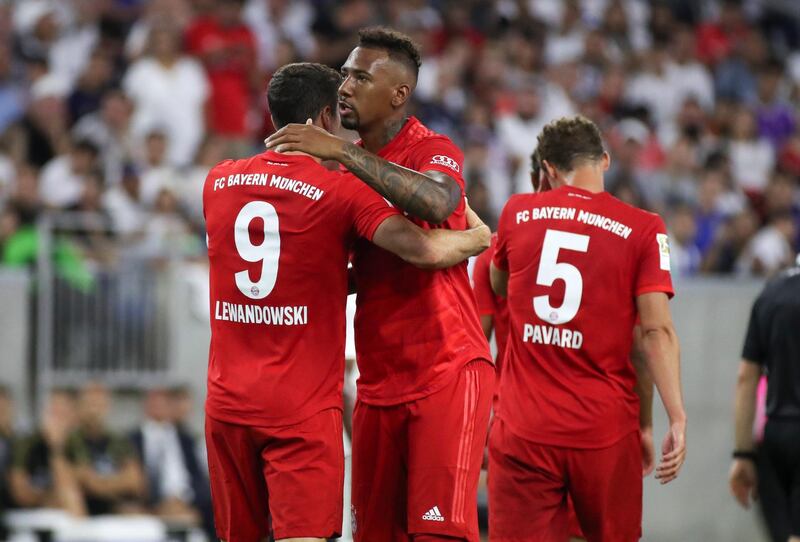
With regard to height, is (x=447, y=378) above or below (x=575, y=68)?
below

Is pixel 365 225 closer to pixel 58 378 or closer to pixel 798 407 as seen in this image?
pixel 798 407

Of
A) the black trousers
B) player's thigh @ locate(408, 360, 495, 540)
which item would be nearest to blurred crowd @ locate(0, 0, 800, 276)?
the black trousers

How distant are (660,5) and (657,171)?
4723 mm

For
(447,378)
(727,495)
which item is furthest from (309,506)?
(727,495)

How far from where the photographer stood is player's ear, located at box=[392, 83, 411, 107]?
5.82 metres

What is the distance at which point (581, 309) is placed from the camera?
245 inches

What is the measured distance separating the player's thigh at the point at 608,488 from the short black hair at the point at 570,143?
1.31m

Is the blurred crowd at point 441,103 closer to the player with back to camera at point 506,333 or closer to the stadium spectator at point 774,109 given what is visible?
the stadium spectator at point 774,109

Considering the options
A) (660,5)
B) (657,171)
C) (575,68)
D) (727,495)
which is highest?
(660,5)

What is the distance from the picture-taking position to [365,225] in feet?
17.7

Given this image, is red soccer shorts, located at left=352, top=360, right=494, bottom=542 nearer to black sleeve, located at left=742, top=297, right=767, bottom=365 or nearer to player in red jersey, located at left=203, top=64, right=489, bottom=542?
player in red jersey, located at left=203, top=64, right=489, bottom=542

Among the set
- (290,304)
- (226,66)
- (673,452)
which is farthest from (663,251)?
(226,66)

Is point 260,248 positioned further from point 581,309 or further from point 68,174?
point 68,174

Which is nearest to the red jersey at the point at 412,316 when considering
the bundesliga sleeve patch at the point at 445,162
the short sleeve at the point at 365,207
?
the bundesliga sleeve patch at the point at 445,162
